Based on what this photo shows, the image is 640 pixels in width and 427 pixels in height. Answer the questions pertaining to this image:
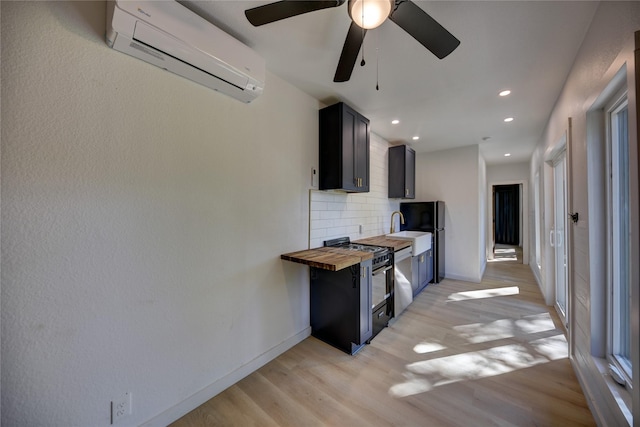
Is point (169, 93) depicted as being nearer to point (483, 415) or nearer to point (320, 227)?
point (320, 227)

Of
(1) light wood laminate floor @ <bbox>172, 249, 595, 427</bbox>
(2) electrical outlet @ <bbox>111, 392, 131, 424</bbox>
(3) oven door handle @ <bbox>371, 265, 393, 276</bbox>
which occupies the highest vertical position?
(3) oven door handle @ <bbox>371, 265, 393, 276</bbox>

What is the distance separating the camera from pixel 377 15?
1099mm

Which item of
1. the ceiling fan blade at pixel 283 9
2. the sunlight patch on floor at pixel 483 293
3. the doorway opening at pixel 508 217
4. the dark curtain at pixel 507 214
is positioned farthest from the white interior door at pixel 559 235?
the dark curtain at pixel 507 214

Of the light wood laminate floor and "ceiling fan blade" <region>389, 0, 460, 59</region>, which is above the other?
"ceiling fan blade" <region>389, 0, 460, 59</region>

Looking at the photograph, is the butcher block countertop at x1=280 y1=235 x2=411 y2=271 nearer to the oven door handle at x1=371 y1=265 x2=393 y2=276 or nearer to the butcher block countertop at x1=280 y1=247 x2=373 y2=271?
the butcher block countertop at x1=280 y1=247 x2=373 y2=271

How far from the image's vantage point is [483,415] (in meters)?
1.50

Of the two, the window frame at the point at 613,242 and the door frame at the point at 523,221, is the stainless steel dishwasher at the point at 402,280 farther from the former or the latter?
the door frame at the point at 523,221

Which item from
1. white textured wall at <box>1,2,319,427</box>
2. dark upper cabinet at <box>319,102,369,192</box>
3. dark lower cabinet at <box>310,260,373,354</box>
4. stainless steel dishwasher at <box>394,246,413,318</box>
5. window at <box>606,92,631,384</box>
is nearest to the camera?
white textured wall at <box>1,2,319,427</box>

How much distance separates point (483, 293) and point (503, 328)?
1208mm

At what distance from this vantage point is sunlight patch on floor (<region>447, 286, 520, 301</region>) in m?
3.51

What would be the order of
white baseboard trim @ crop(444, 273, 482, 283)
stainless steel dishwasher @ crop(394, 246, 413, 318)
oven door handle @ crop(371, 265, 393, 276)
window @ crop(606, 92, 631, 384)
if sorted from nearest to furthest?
1. window @ crop(606, 92, 631, 384)
2. oven door handle @ crop(371, 265, 393, 276)
3. stainless steel dishwasher @ crop(394, 246, 413, 318)
4. white baseboard trim @ crop(444, 273, 482, 283)

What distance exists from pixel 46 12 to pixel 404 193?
3950mm

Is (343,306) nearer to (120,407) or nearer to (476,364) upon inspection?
(476,364)

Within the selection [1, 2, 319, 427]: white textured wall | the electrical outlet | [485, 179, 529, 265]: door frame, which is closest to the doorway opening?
[485, 179, 529, 265]: door frame
